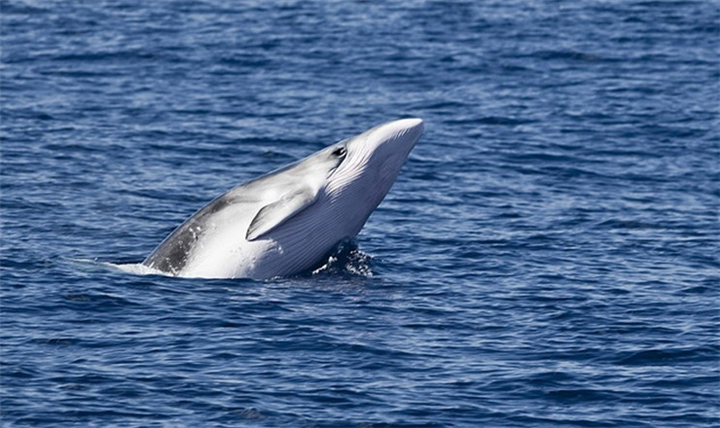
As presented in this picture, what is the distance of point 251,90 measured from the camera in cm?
5956

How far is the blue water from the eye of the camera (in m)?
28.8

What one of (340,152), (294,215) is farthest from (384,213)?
(294,215)

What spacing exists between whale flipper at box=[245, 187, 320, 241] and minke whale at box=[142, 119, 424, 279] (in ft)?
0.10

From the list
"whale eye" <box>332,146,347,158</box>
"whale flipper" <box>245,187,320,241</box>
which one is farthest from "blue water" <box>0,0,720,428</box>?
"whale eye" <box>332,146,347,158</box>

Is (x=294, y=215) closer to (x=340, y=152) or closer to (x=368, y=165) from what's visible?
(x=340, y=152)

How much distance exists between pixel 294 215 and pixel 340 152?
2179 millimetres

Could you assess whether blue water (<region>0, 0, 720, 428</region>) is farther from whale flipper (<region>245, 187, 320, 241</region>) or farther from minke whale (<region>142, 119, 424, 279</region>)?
whale flipper (<region>245, 187, 320, 241</region>)

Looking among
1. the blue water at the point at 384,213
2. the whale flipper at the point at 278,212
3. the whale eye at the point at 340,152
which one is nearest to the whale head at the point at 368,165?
the whale eye at the point at 340,152

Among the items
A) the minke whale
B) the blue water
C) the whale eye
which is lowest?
the blue water

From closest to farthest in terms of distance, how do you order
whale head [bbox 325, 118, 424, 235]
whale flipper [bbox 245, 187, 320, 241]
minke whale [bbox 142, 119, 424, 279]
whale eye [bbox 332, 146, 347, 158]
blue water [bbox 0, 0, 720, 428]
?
blue water [bbox 0, 0, 720, 428] → whale flipper [bbox 245, 187, 320, 241] → minke whale [bbox 142, 119, 424, 279] → whale head [bbox 325, 118, 424, 235] → whale eye [bbox 332, 146, 347, 158]

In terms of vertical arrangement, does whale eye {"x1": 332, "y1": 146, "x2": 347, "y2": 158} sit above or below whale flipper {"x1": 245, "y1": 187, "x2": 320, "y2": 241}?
above

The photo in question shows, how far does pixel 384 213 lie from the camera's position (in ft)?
146

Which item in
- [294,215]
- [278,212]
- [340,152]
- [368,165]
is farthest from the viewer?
[340,152]

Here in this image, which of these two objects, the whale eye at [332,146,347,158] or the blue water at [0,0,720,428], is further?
the whale eye at [332,146,347,158]
